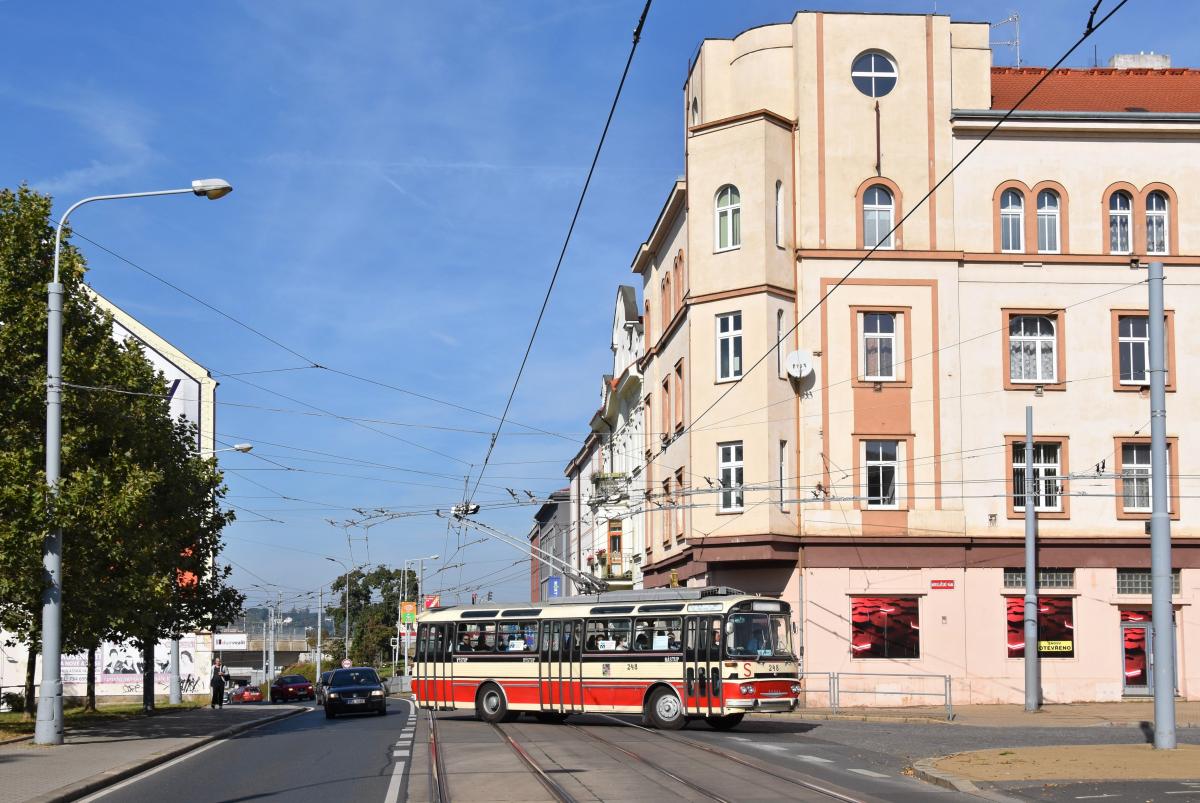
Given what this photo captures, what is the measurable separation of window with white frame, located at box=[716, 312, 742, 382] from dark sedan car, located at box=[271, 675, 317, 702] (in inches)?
1398

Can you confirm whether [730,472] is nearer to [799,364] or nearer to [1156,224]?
[799,364]

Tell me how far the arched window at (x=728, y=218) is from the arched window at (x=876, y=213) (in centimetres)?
349

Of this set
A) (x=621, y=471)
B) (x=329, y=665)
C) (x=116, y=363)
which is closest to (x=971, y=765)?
(x=116, y=363)

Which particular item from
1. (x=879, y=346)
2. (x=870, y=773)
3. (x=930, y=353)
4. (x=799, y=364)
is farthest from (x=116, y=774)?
(x=930, y=353)

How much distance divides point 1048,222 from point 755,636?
1755 centimetres

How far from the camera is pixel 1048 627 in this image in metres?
38.0

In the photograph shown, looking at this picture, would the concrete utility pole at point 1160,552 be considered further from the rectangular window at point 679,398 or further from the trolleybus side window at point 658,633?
the rectangular window at point 679,398

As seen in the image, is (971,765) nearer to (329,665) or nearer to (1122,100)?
(1122,100)

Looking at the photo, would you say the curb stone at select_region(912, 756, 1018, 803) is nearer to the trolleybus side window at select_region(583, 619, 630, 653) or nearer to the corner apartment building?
the trolleybus side window at select_region(583, 619, 630, 653)

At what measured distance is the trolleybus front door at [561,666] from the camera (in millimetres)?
30734

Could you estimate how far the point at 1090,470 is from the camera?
3853 cm

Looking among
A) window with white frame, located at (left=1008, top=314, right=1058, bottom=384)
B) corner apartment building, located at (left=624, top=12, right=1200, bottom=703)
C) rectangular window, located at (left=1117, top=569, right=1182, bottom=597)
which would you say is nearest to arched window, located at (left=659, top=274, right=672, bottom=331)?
corner apartment building, located at (left=624, top=12, right=1200, bottom=703)

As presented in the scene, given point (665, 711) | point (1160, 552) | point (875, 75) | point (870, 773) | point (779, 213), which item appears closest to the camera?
point (870, 773)

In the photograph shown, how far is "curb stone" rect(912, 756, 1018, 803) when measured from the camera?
51.5 ft
